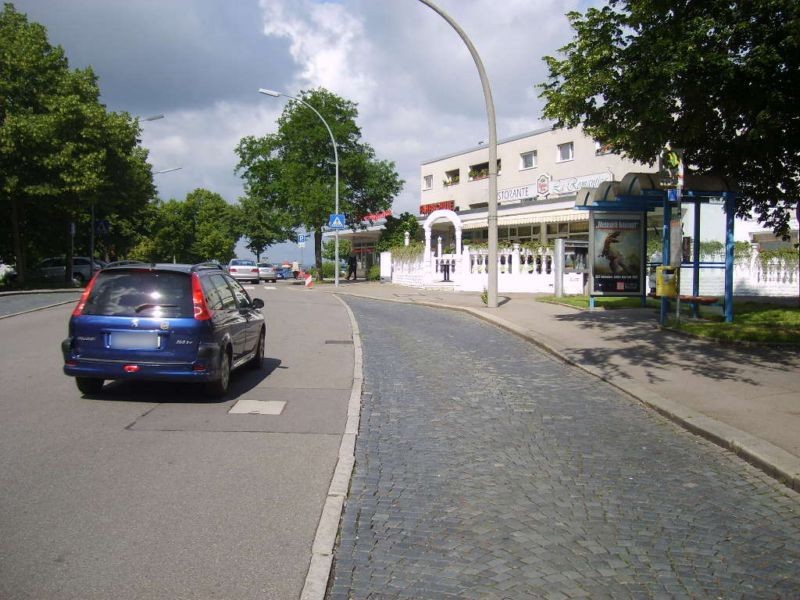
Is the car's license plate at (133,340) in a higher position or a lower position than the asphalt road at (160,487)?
higher

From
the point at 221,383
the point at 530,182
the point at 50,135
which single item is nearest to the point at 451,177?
the point at 530,182

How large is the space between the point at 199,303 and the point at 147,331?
23.8 inches

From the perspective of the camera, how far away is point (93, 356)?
7.56 m

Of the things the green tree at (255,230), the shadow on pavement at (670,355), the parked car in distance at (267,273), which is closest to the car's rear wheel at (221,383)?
the shadow on pavement at (670,355)

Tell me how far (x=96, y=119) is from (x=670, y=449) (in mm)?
29344

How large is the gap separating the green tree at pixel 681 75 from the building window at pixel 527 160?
102 ft

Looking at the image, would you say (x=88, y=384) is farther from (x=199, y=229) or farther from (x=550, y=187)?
(x=199, y=229)

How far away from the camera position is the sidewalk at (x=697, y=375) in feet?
20.5

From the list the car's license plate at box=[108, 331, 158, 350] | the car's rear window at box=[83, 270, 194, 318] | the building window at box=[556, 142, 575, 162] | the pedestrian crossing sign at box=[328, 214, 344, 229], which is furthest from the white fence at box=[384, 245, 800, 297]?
the car's license plate at box=[108, 331, 158, 350]

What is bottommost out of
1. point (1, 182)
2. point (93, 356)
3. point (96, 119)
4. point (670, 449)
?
point (670, 449)

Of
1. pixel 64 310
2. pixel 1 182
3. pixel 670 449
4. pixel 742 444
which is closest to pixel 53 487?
pixel 670 449

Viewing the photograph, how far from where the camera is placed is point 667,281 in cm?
1293

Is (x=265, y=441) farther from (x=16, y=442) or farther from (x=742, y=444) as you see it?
(x=742, y=444)

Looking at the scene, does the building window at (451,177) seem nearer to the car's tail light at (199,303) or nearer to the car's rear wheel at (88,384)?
the car's tail light at (199,303)
